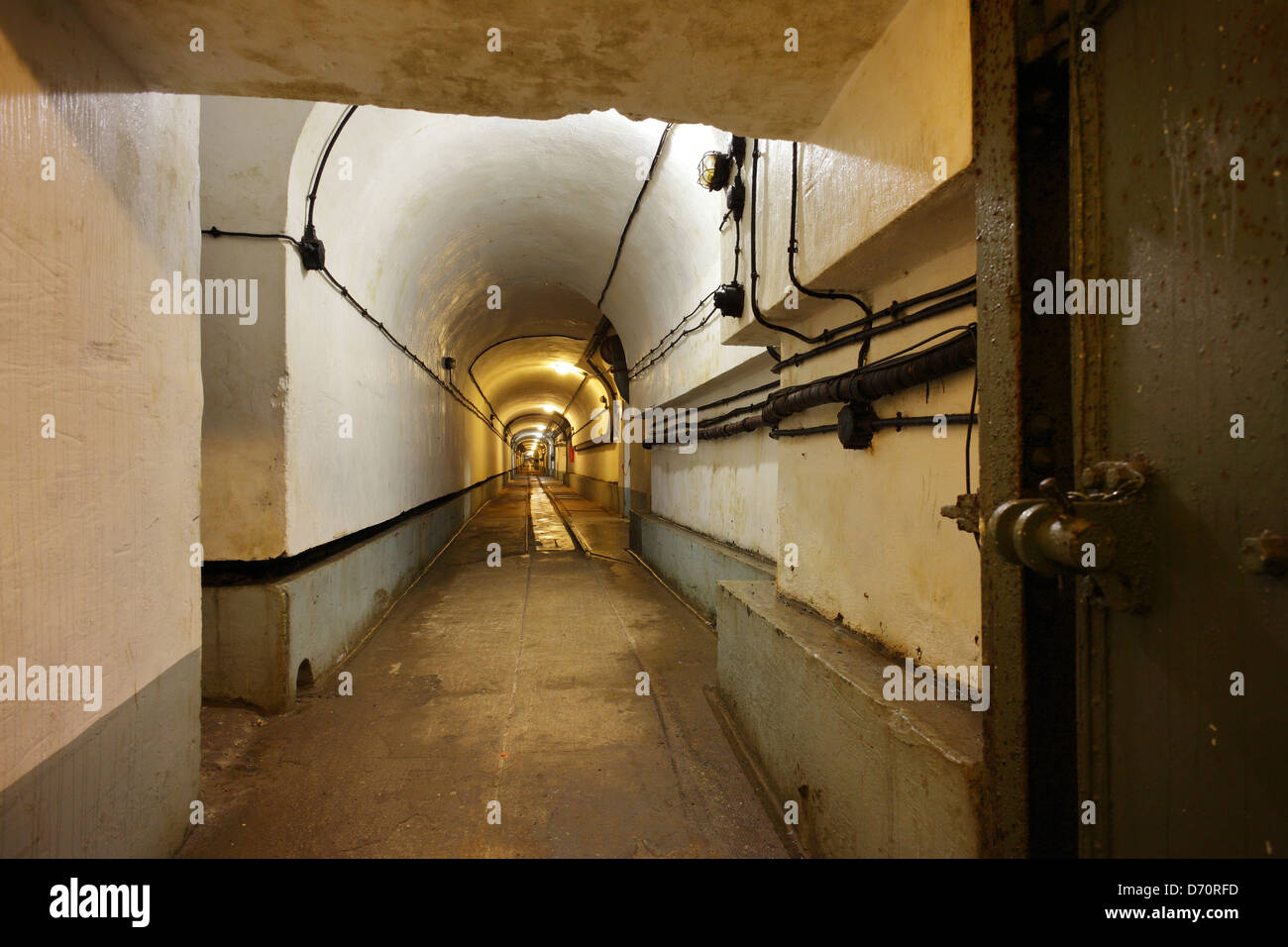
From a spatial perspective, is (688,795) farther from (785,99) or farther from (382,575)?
(382,575)

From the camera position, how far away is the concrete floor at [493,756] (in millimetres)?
2529

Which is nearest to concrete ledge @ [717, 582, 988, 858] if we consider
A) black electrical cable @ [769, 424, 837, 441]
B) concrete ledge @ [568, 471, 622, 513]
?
black electrical cable @ [769, 424, 837, 441]

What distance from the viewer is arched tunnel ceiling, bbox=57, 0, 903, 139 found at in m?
1.80

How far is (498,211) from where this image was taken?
684 centimetres

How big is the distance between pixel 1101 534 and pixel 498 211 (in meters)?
7.33

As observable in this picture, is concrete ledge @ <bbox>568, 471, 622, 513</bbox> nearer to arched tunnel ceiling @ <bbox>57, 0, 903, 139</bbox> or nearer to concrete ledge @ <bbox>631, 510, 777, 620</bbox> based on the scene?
concrete ledge @ <bbox>631, 510, 777, 620</bbox>

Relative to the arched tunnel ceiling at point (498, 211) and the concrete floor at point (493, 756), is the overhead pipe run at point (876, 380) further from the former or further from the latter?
the arched tunnel ceiling at point (498, 211)

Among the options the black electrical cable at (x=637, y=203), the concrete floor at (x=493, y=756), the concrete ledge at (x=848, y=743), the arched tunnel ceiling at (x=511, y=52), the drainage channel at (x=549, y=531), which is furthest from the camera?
the drainage channel at (x=549, y=531)

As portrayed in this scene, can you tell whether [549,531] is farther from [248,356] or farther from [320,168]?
[320,168]

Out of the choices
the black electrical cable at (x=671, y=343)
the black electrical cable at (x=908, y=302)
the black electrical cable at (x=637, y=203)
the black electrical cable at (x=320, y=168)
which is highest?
the black electrical cable at (x=637, y=203)

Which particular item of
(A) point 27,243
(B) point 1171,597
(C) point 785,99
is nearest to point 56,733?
(A) point 27,243

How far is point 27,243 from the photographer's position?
1.55m

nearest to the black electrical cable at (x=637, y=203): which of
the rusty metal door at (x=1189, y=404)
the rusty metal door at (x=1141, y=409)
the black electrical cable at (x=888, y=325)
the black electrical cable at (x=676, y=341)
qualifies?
the black electrical cable at (x=676, y=341)

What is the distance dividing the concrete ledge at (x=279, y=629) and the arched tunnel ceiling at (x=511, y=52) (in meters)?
2.97
